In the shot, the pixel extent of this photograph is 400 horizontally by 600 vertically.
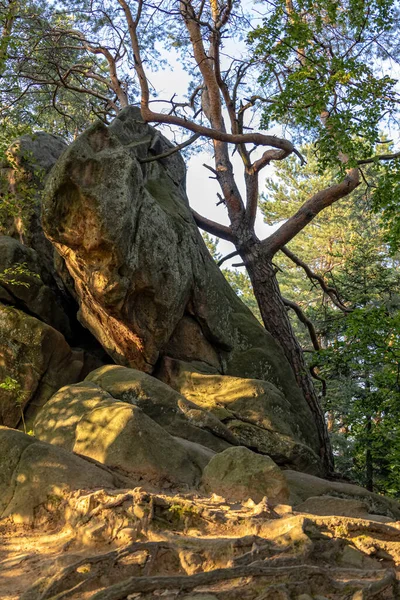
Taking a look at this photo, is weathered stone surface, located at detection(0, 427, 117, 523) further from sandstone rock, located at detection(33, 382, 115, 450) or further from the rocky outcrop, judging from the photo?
the rocky outcrop

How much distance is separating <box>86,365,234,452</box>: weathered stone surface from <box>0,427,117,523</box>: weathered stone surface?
2609 mm

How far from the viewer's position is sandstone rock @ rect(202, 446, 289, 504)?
6480 millimetres

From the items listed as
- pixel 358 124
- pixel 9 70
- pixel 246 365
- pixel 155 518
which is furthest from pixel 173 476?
pixel 9 70

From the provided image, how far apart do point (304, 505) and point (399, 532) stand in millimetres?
1605

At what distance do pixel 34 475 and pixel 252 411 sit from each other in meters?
5.28

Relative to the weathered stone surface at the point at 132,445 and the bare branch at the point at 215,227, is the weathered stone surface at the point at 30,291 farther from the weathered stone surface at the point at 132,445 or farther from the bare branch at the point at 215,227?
the weathered stone surface at the point at 132,445

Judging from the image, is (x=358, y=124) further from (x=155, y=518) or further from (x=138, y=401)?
(x=155, y=518)

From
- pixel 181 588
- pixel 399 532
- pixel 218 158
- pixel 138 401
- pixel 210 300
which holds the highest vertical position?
pixel 218 158

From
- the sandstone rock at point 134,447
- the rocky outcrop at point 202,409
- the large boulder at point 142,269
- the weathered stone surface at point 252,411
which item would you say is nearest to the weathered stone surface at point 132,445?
the sandstone rock at point 134,447

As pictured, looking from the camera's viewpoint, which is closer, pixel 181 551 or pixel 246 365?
pixel 181 551

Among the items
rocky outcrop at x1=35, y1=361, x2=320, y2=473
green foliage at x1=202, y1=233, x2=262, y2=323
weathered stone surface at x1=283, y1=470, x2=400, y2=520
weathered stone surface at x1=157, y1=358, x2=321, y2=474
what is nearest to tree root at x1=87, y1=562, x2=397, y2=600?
weathered stone surface at x1=283, y1=470, x2=400, y2=520

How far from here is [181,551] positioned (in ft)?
15.3

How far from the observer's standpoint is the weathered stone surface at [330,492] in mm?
8311

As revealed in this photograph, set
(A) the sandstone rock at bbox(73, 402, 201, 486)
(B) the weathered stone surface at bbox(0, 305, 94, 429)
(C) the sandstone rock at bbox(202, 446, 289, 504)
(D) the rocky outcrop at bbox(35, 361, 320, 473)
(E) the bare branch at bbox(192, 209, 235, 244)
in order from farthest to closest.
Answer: (E) the bare branch at bbox(192, 209, 235, 244), (B) the weathered stone surface at bbox(0, 305, 94, 429), (D) the rocky outcrop at bbox(35, 361, 320, 473), (A) the sandstone rock at bbox(73, 402, 201, 486), (C) the sandstone rock at bbox(202, 446, 289, 504)
